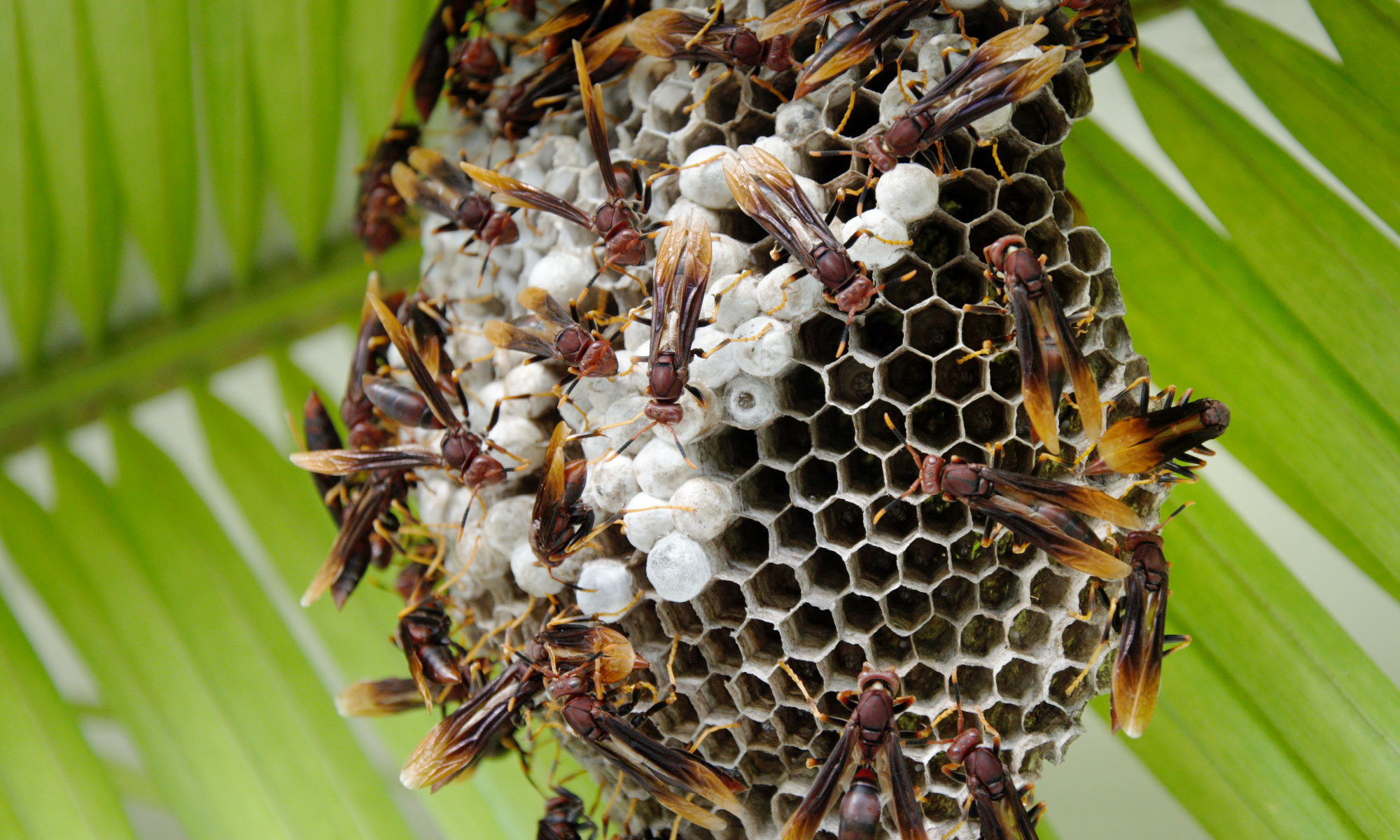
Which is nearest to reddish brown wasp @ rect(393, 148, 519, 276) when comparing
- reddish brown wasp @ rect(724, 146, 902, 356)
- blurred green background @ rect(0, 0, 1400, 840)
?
blurred green background @ rect(0, 0, 1400, 840)

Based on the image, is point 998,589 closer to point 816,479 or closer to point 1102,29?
point 816,479

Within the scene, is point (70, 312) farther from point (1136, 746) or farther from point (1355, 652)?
point (1355, 652)

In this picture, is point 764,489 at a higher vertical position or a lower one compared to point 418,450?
lower

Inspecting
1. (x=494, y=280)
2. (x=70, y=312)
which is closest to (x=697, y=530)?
(x=494, y=280)

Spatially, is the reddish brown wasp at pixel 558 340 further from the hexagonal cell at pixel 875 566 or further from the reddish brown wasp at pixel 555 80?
the hexagonal cell at pixel 875 566

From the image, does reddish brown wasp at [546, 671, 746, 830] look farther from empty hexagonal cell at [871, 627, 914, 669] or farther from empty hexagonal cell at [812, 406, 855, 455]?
empty hexagonal cell at [812, 406, 855, 455]

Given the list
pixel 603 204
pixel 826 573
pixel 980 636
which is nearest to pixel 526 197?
pixel 603 204
